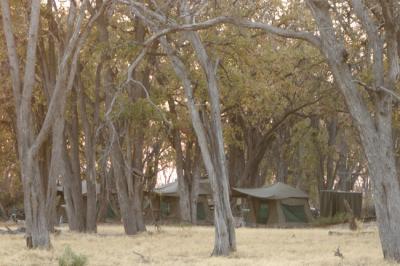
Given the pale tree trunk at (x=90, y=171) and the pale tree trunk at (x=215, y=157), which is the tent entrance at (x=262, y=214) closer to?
the pale tree trunk at (x=90, y=171)

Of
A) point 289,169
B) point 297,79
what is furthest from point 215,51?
point 289,169

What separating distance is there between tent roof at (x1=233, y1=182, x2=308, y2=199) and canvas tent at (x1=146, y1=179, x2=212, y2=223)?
11.8ft

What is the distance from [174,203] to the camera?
39844mm

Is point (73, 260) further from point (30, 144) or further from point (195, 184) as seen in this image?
point (195, 184)

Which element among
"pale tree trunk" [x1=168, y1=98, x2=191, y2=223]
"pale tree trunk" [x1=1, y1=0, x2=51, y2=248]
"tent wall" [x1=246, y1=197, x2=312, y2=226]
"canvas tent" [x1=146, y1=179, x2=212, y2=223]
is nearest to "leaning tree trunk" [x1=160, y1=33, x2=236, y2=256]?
"pale tree trunk" [x1=1, y1=0, x2=51, y2=248]

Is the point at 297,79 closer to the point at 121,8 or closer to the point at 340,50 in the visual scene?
the point at 121,8

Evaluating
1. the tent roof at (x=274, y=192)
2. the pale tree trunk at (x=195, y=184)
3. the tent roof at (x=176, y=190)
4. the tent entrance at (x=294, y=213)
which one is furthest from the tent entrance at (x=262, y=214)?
the pale tree trunk at (x=195, y=184)

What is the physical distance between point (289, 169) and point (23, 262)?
121 ft

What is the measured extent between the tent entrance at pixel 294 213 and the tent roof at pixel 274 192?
72 centimetres

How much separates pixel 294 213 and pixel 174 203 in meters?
6.53

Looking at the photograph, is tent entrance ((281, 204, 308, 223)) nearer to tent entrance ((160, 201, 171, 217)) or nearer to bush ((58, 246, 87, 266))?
tent entrance ((160, 201, 171, 217))

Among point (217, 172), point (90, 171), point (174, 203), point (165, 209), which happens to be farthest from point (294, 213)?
point (217, 172)

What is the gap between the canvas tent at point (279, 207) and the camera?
35812 mm

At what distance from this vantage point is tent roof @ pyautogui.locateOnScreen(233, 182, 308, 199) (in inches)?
1373
